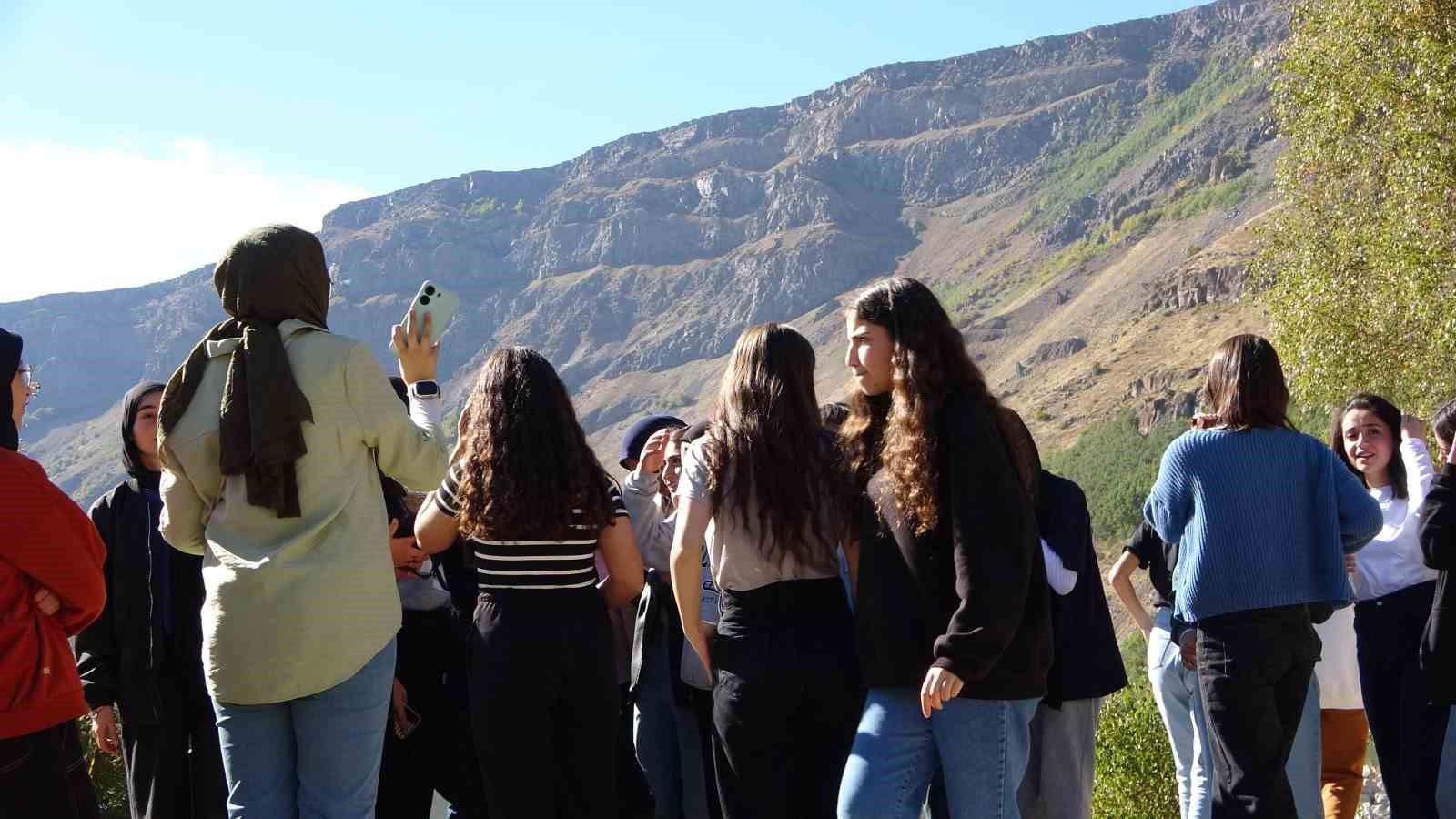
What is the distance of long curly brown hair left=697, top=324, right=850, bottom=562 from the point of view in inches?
146

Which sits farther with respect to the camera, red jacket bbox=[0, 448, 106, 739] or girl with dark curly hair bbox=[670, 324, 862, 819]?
girl with dark curly hair bbox=[670, 324, 862, 819]

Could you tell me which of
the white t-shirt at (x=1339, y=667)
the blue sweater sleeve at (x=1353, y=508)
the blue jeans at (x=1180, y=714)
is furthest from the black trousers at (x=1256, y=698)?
the white t-shirt at (x=1339, y=667)

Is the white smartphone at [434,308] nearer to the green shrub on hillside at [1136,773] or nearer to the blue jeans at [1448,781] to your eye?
the blue jeans at [1448,781]

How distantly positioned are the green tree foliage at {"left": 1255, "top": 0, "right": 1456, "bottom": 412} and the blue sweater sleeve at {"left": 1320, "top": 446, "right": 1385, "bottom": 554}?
9.74 meters

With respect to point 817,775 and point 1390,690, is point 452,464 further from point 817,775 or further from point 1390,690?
point 1390,690

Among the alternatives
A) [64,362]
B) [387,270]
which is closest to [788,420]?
Answer: [387,270]

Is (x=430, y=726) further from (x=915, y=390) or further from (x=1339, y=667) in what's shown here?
(x=1339, y=667)

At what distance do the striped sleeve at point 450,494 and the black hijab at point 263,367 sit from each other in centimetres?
86

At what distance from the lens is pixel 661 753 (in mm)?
4973

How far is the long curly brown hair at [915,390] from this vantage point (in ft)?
11.2

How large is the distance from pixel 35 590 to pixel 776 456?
2.05m

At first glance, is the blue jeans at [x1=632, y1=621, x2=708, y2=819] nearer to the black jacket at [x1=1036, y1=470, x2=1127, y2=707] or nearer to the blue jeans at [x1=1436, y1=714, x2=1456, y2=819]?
the black jacket at [x1=1036, y1=470, x2=1127, y2=707]

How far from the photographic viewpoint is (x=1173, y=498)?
4.40 m

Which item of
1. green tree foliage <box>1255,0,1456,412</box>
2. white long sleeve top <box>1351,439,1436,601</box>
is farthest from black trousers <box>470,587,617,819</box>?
green tree foliage <box>1255,0,1456,412</box>
